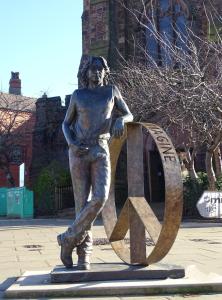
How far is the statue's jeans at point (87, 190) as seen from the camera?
6.22 metres

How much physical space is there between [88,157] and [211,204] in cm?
1129

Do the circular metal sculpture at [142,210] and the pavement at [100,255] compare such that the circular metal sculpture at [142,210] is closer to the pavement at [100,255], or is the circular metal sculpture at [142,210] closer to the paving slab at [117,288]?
the paving slab at [117,288]

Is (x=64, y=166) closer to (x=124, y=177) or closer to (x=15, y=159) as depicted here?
(x=124, y=177)

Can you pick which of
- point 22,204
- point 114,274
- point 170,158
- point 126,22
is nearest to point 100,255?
point 114,274

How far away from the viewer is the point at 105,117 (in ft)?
21.2

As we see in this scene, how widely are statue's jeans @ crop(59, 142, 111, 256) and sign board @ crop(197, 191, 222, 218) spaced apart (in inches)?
417

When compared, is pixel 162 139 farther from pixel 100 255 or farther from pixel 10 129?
pixel 10 129

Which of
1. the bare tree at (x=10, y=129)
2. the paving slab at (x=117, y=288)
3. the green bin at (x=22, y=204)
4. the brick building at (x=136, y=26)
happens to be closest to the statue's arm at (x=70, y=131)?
the paving slab at (x=117, y=288)

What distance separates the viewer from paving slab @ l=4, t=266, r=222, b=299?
18.7ft

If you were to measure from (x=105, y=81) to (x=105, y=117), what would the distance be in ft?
1.88

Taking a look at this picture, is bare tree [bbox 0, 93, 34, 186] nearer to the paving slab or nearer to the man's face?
the man's face

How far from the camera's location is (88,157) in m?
6.39

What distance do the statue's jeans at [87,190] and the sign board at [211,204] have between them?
34.8 feet

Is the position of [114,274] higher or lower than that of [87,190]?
lower
